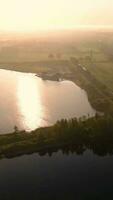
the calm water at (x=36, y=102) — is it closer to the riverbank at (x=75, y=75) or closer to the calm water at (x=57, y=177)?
the riverbank at (x=75, y=75)

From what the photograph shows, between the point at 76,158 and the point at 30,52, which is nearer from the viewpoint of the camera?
the point at 76,158

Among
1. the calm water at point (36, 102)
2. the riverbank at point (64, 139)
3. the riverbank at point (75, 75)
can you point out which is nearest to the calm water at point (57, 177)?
the riverbank at point (64, 139)

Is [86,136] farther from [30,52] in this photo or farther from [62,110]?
[30,52]

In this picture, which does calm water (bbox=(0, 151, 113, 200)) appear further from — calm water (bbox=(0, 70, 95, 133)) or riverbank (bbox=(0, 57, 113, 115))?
riverbank (bbox=(0, 57, 113, 115))

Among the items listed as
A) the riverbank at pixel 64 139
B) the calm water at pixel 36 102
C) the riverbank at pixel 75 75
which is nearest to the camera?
the riverbank at pixel 64 139

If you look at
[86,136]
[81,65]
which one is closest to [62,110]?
[86,136]

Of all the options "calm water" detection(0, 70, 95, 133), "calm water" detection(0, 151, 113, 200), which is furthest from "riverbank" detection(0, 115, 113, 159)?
"calm water" detection(0, 70, 95, 133)
